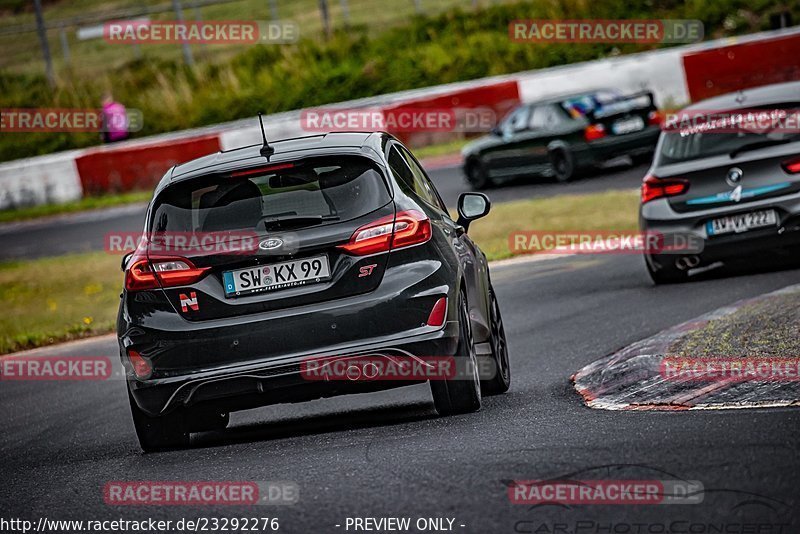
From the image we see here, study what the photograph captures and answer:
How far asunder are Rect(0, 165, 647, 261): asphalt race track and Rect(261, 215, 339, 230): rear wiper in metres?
15.0

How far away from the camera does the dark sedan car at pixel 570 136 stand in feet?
74.9

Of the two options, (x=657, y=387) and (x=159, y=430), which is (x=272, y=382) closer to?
(x=159, y=430)

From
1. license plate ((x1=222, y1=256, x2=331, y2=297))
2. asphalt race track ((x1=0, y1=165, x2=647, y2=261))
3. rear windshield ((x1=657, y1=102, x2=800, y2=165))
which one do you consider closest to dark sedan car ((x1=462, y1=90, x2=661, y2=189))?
asphalt race track ((x1=0, y1=165, x2=647, y2=261))

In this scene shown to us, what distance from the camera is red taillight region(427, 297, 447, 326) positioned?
7.29 m

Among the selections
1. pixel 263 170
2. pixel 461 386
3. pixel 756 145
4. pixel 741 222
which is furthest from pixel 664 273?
pixel 263 170

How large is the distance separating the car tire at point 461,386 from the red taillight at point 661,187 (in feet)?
17.2

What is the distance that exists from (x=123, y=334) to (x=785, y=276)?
673 centimetres

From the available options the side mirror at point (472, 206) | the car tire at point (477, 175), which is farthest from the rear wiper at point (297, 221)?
the car tire at point (477, 175)

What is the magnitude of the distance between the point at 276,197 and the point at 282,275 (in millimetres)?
461

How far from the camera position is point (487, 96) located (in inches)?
1139

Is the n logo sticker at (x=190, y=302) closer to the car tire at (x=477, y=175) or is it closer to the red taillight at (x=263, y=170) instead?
the red taillight at (x=263, y=170)

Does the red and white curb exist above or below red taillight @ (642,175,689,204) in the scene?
above

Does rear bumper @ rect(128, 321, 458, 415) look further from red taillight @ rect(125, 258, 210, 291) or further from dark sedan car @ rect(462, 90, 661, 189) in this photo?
dark sedan car @ rect(462, 90, 661, 189)

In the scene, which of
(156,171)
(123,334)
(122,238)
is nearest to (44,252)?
(122,238)
